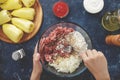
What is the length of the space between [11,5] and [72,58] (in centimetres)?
36

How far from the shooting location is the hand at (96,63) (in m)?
1.54

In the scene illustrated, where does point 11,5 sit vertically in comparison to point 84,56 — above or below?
above

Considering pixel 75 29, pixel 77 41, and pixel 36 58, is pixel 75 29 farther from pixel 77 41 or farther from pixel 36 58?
pixel 36 58

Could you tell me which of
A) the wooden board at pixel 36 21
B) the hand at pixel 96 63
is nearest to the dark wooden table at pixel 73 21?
the wooden board at pixel 36 21

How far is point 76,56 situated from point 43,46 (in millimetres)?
147

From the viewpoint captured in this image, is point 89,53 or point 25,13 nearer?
point 89,53

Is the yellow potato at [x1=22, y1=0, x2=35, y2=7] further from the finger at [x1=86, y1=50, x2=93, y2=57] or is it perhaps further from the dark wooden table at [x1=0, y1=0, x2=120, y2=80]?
the finger at [x1=86, y1=50, x2=93, y2=57]

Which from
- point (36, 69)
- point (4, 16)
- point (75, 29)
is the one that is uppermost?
point (4, 16)

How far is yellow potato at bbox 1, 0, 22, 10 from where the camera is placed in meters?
1.69

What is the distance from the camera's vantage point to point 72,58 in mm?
1644

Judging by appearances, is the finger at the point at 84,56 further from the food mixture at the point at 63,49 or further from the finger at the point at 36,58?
the finger at the point at 36,58

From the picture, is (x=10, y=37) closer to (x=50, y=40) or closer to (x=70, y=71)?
(x=50, y=40)

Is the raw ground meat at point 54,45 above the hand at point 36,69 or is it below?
above

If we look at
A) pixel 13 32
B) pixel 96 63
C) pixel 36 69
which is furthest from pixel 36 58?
pixel 96 63
